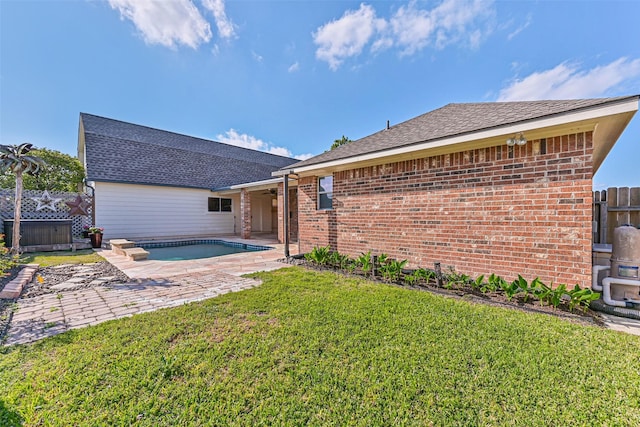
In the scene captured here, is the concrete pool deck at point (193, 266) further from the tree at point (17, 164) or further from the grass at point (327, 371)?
the grass at point (327, 371)

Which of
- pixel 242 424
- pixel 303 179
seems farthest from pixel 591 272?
pixel 303 179

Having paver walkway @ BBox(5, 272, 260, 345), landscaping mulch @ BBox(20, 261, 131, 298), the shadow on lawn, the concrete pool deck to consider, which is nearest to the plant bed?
the concrete pool deck

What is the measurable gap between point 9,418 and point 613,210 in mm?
8741

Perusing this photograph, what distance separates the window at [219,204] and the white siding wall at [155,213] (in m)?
0.26

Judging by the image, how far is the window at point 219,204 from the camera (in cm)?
1565

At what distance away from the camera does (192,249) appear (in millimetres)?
11258

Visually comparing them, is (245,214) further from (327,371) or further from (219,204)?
(327,371)

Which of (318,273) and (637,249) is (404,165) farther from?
(637,249)

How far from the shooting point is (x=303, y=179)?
7.98 m

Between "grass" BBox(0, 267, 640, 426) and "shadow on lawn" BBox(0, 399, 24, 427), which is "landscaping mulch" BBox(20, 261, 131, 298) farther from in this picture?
"shadow on lawn" BBox(0, 399, 24, 427)

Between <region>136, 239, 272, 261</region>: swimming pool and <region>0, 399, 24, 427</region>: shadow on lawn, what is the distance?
755 cm

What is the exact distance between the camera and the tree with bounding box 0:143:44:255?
7.01m

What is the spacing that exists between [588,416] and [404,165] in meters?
4.69

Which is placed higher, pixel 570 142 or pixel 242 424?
pixel 570 142
